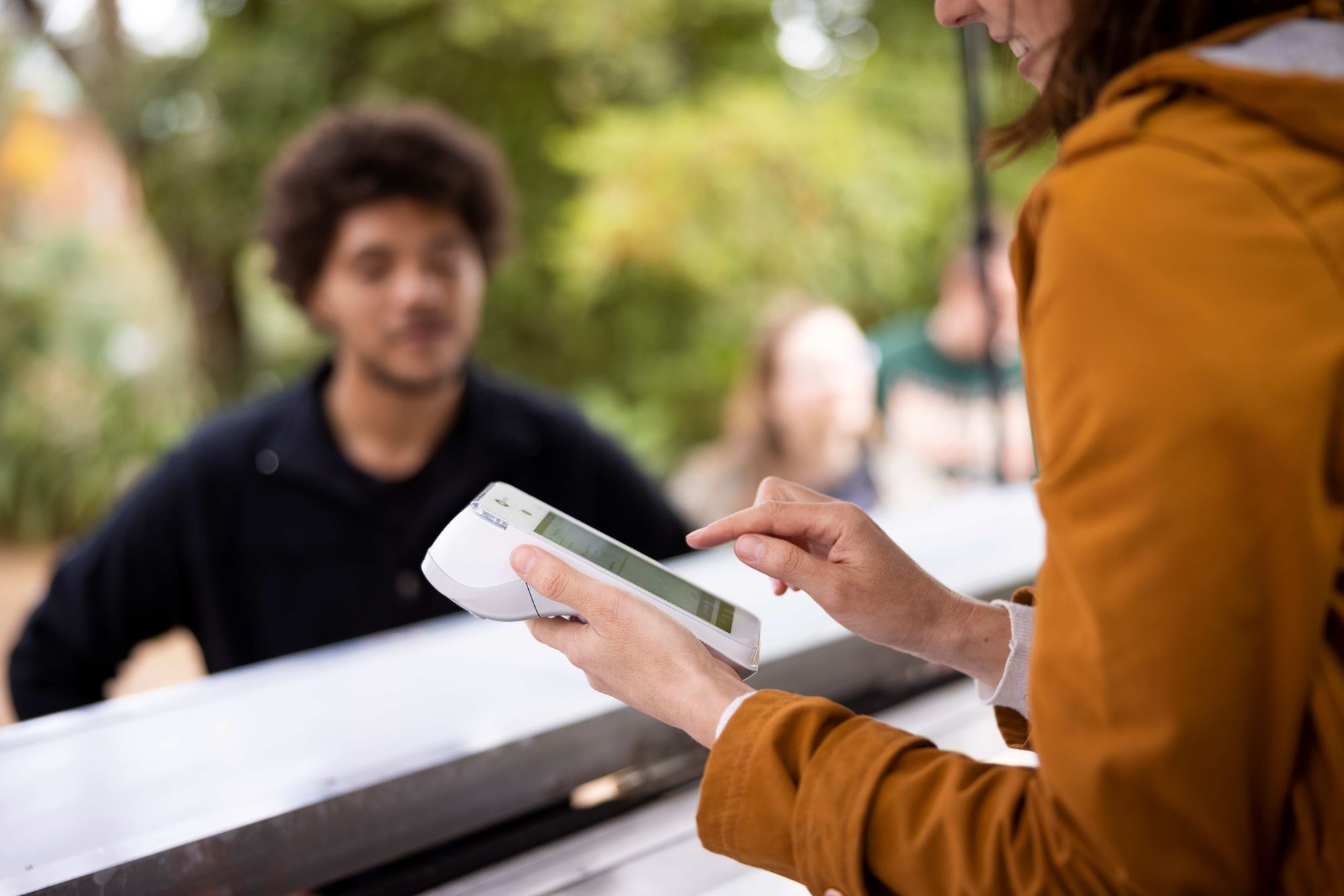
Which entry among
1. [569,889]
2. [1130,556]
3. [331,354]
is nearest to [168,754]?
[569,889]

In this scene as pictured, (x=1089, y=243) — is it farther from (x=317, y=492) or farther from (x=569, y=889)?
(x=317, y=492)

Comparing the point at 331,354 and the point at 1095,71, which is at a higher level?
the point at 1095,71

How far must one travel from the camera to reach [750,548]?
0.58 metres

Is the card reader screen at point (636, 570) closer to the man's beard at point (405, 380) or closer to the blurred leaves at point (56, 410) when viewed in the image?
the man's beard at point (405, 380)

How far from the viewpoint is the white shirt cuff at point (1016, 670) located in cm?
62

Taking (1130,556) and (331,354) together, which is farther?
(331,354)

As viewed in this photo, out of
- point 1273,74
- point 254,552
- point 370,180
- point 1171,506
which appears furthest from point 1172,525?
point 370,180

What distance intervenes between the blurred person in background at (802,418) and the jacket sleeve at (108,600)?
4.42 ft

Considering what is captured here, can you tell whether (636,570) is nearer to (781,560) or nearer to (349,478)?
(781,560)

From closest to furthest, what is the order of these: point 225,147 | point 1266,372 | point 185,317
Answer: point 1266,372, point 225,147, point 185,317

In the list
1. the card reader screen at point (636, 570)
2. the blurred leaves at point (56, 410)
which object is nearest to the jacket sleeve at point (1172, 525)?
the card reader screen at point (636, 570)

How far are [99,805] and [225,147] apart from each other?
15.3 feet

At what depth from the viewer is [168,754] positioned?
0.74 m

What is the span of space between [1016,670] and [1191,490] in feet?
0.96
